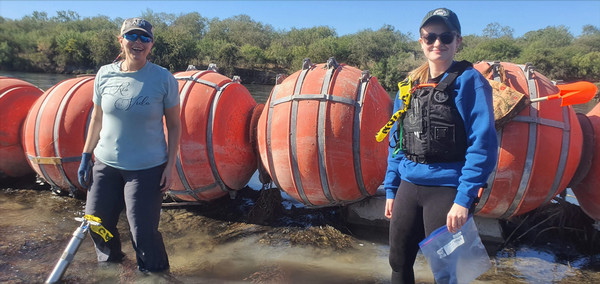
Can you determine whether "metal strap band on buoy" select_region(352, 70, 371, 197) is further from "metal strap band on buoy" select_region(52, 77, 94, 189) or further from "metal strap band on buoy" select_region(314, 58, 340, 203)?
"metal strap band on buoy" select_region(52, 77, 94, 189)

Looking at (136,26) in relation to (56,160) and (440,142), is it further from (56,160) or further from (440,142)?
(56,160)

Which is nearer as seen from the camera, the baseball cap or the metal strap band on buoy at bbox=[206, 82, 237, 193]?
the baseball cap

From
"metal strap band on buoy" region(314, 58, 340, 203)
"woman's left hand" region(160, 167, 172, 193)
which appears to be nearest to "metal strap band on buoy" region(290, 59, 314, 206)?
"metal strap band on buoy" region(314, 58, 340, 203)

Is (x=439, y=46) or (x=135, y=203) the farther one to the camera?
(x=135, y=203)

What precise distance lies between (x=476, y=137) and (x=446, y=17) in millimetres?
695

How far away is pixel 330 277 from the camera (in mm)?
3441

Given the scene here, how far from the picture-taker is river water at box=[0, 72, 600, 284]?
11.1 ft

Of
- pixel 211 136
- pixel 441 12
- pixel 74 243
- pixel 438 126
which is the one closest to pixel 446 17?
pixel 441 12

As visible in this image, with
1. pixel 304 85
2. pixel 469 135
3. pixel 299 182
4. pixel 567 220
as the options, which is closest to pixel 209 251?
pixel 299 182

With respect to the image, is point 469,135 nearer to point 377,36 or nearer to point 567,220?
point 567,220

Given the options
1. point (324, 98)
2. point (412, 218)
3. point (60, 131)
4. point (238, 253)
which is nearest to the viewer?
point (412, 218)

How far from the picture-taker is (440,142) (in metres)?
2.08

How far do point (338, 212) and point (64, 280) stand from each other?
9.81 feet

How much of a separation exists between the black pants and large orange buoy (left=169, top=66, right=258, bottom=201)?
7.90 ft
